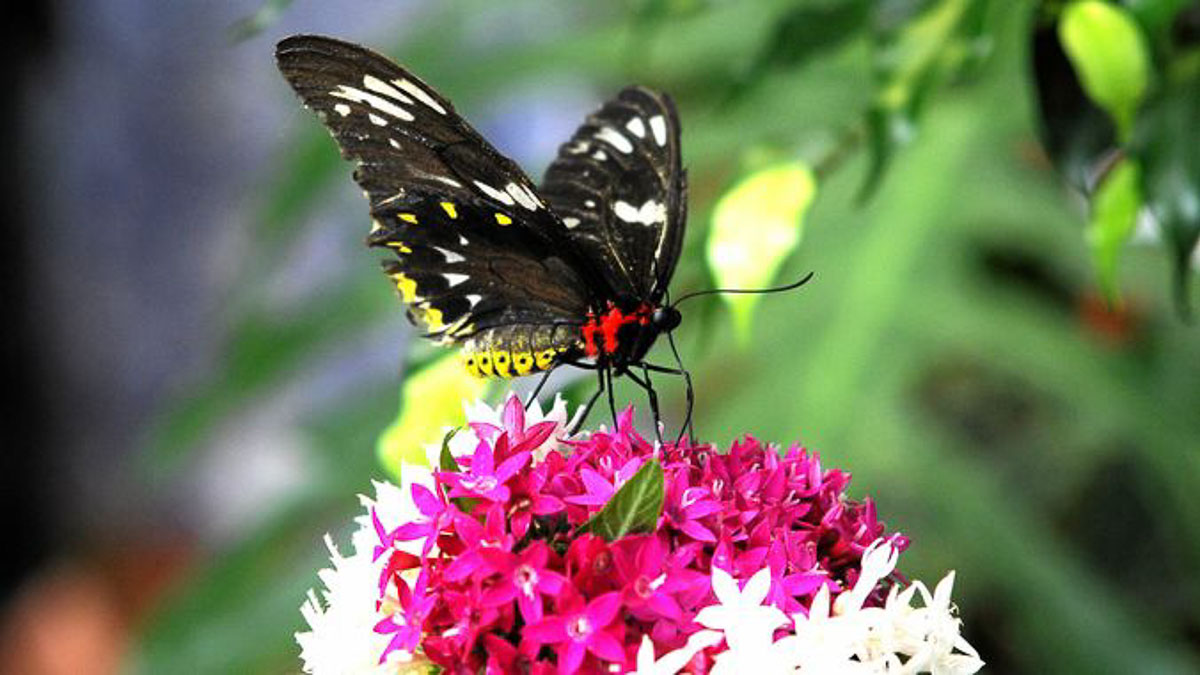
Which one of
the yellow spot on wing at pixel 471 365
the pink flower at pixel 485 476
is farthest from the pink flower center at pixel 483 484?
the yellow spot on wing at pixel 471 365

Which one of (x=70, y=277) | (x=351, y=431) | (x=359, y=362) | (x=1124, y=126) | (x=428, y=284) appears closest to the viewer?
(x=428, y=284)

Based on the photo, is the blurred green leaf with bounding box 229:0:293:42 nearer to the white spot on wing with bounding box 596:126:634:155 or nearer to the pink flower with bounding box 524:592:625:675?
the white spot on wing with bounding box 596:126:634:155

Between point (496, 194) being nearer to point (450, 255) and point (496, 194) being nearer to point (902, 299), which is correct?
point (450, 255)

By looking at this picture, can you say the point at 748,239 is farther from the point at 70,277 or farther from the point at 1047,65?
the point at 70,277

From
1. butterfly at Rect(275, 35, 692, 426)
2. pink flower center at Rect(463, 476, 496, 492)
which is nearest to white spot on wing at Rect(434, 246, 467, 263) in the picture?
butterfly at Rect(275, 35, 692, 426)

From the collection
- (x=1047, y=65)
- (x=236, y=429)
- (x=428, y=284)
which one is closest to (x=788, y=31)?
(x=1047, y=65)

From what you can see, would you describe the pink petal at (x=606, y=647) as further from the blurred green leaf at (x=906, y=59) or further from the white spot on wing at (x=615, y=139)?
the blurred green leaf at (x=906, y=59)

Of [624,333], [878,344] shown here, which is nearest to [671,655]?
[624,333]

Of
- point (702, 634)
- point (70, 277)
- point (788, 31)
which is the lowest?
point (702, 634)
